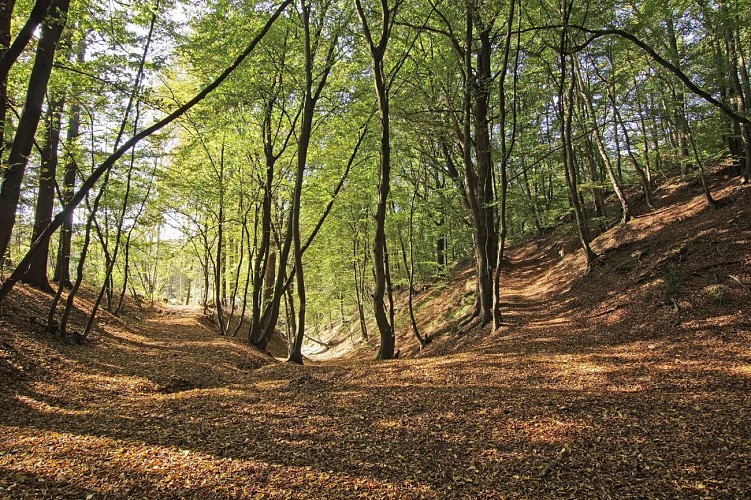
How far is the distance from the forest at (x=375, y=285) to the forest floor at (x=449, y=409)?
0.13 feet

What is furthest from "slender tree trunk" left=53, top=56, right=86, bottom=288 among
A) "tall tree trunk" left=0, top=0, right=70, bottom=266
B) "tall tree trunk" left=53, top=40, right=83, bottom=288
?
"tall tree trunk" left=0, top=0, right=70, bottom=266

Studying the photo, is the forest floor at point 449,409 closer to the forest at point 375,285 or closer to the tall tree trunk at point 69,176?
the forest at point 375,285

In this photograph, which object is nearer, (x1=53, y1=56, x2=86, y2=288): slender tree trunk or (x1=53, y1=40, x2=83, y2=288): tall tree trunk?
(x1=53, y1=40, x2=83, y2=288): tall tree trunk

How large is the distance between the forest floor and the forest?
4cm

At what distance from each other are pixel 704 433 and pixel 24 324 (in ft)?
39.1

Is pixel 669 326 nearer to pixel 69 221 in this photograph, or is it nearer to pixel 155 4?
pixel 155 4

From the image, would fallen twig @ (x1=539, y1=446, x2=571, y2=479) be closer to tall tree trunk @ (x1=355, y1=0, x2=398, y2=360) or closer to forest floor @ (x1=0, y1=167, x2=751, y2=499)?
forest floor @ (x1=0, y1=167, x2=751, y2=499)

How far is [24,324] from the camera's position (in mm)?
8672

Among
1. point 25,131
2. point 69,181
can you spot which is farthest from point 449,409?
point 69,181

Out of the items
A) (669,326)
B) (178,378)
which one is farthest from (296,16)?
(669,326)

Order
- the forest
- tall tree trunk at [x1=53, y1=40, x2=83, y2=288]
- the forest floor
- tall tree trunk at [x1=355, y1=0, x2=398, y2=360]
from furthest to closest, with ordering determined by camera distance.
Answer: tall tree trunk at [x1=53, y1=40, x2=83, y2=288] < tall tree trunk at [x1=355, y1=0, x2=398, y2=360] < the forest < the forest floor

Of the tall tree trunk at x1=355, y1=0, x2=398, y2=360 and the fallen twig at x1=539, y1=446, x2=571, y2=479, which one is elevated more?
the tall tree trunk at x1=355, y1=0, x2=398, y2=360

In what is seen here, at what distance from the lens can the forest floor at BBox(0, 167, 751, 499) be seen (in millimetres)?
3625

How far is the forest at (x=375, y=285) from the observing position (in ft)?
12.9
